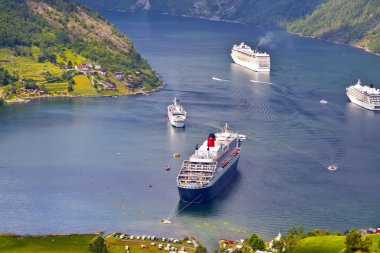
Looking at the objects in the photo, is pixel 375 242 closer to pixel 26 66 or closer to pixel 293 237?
pixel 293 237

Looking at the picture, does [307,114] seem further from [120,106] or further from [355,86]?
[120,106]

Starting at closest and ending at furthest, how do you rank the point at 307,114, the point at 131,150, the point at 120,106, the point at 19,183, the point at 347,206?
the point at 347,206
the point at 19,183
the point at 131,150
the point at 307,114
the point at 120,106

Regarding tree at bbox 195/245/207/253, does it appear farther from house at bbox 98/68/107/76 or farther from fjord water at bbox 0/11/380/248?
house at bbox 98/68/107/76

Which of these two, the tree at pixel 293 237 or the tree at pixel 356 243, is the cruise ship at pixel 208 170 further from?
the tree at pixel 356 243

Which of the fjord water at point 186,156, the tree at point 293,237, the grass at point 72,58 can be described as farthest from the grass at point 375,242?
the grass at point 72,58

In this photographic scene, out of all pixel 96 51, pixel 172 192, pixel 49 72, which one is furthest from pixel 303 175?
pixel 96 51

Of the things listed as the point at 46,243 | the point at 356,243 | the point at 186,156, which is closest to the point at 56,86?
the point at 186,156
